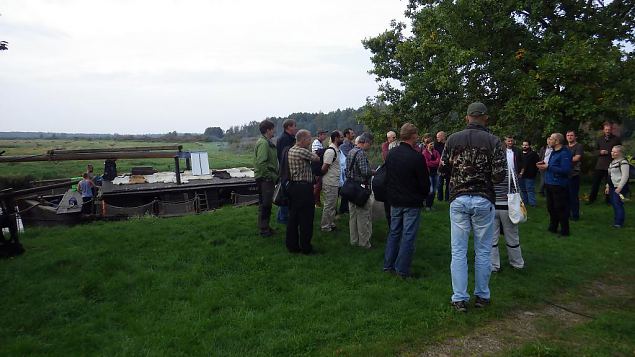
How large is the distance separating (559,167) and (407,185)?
165 inches

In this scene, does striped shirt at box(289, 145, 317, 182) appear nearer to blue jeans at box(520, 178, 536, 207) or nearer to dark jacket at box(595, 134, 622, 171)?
blue jeans at box(520, 178, 536, 207)

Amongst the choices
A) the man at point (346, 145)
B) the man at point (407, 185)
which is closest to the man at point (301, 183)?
the man at point (407, 185)

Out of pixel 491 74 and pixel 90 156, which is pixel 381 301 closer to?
pixel 491 74

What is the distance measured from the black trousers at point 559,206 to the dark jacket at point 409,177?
403 cm

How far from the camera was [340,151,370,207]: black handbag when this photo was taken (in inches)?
267

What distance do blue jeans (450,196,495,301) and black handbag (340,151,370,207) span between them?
2.25 meters

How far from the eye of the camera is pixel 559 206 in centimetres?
811

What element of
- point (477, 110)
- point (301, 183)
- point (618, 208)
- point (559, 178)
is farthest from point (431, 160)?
point (477, 110)

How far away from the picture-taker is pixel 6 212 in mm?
6727

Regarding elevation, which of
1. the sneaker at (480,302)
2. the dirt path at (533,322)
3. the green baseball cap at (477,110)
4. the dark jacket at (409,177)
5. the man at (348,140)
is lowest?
the dirt path at (533,322)

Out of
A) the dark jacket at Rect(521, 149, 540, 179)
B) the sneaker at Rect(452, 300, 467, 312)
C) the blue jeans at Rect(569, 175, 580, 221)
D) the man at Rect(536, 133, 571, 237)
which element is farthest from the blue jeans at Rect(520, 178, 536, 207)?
the sneaker at Rect(452, 300, 467, 312)

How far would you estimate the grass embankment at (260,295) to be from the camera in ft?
13.4

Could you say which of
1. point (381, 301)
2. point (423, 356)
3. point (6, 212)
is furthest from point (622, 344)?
point (6, 212)

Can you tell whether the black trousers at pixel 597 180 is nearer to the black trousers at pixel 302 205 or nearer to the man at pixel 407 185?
the man at pixel 407 185
